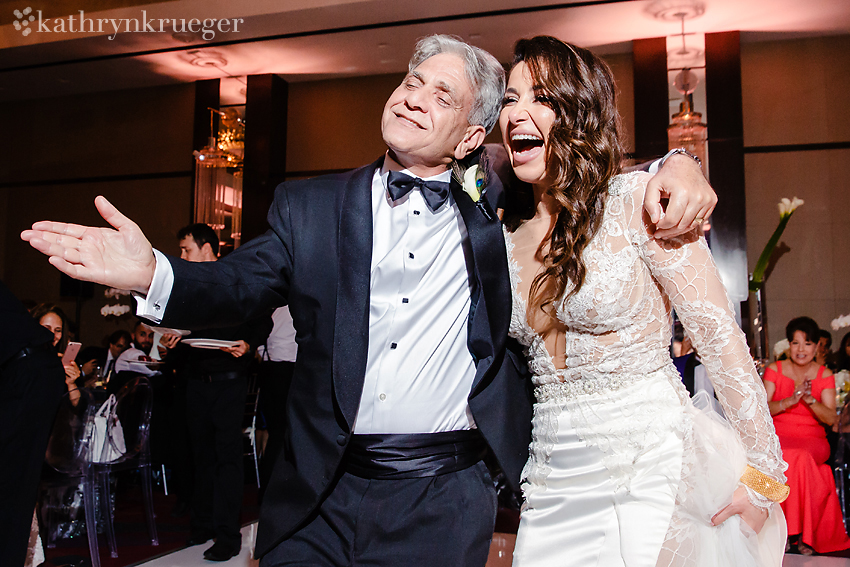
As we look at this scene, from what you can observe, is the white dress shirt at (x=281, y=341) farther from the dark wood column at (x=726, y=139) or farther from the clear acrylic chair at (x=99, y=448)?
the dark wood column at (x=726, y=139)

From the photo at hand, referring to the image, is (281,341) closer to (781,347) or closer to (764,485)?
(781,347)

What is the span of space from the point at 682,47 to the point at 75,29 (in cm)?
666

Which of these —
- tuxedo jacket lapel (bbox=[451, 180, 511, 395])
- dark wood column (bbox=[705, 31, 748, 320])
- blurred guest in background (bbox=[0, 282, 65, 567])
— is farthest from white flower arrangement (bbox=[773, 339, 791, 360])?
blurred guest in background (bbox=[0, 282, 65, 567])

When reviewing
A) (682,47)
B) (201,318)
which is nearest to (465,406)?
(201,318)

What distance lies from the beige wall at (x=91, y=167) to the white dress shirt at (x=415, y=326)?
7418 millimetres

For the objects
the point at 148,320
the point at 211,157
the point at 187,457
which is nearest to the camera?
the point at 148,320

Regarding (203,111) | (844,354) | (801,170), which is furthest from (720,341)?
(203,111)

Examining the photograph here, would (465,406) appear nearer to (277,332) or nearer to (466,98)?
(466,98)

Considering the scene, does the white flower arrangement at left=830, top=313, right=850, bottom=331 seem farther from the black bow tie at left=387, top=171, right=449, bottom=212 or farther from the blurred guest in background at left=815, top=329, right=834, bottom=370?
the black bow tie at left=387, top=171, right=449, bottom=212

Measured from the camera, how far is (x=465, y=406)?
5.49 feet

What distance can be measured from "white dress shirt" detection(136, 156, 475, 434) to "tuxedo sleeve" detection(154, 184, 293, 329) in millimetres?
227

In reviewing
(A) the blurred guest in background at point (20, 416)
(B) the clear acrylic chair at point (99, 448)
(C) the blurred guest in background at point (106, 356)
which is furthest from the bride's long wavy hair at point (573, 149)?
(C) the blurred guest in background at point (106, 356)

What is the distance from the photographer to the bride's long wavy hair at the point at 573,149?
5.30 ft

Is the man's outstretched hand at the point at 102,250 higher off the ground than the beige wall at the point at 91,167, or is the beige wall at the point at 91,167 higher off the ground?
the beige wall at the point at 91,167
